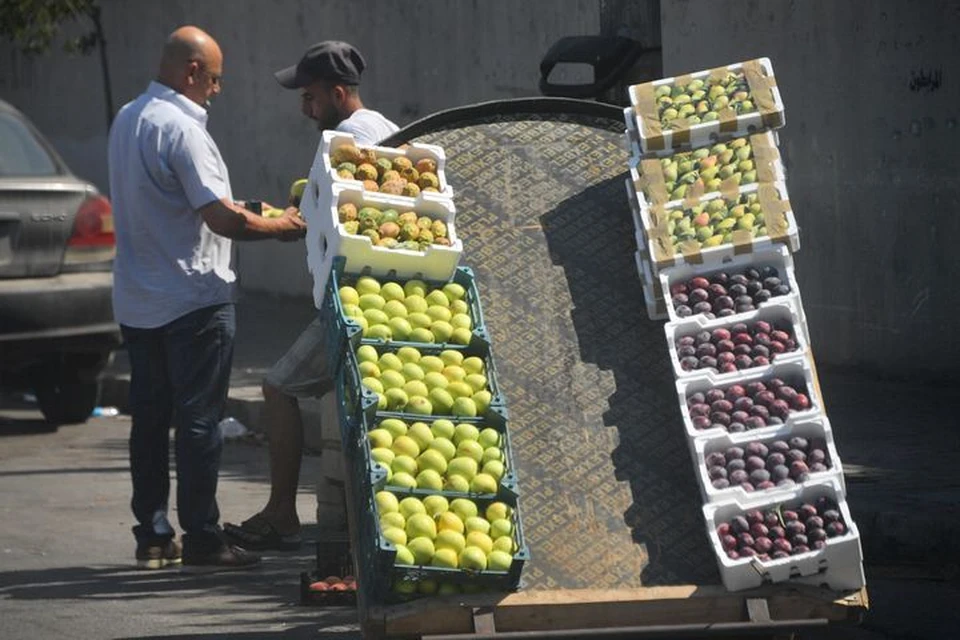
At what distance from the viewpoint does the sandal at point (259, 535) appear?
7.89 metres

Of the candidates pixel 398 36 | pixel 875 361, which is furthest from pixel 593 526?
pixel 398 36

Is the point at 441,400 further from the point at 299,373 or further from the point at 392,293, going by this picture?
the point at 299,373

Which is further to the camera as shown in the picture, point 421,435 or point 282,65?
point 282,65

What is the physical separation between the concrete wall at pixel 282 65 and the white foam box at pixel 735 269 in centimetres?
643

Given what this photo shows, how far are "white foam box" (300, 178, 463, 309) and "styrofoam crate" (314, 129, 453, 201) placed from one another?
0.13 feet

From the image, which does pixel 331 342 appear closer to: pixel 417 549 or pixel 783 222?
pixel 417 549

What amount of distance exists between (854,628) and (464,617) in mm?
1923

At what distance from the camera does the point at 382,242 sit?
20.6 ft

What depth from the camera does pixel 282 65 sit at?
16.2 m

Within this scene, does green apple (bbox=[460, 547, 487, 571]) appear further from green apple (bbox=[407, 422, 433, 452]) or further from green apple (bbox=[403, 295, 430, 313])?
green apple (bbox=[403, 295, 430, 313])

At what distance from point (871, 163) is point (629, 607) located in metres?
6.01

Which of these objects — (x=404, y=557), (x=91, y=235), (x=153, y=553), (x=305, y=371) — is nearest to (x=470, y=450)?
(x=404, y=557)

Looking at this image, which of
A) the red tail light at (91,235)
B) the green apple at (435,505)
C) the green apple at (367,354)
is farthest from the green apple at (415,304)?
the red tail light at (91,235)

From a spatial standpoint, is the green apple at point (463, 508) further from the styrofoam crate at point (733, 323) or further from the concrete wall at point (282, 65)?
the concrete wall at point (282, 65)
